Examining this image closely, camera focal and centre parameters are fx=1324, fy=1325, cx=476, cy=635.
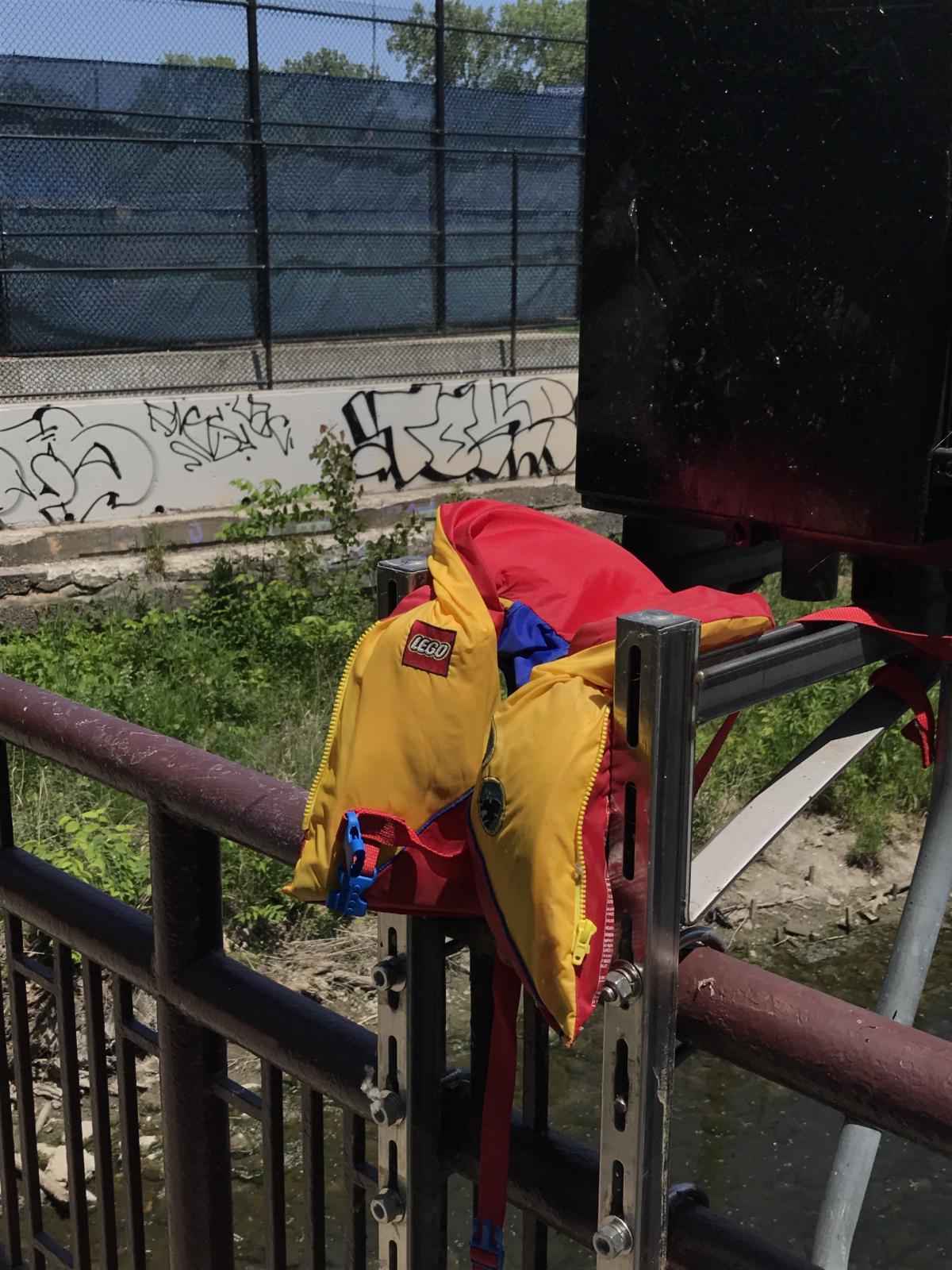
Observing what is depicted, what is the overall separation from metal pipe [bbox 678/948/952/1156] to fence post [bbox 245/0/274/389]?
27.5 feet

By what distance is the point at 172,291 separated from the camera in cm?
909

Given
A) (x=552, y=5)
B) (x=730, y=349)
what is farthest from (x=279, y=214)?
(x=730, y=349)

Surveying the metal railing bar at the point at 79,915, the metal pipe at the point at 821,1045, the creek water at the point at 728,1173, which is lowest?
the creek water at the point at 728,1173

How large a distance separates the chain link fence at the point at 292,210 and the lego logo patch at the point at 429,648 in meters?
7.37

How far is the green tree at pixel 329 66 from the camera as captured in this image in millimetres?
9774

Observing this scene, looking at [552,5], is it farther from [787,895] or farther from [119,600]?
[787,895]

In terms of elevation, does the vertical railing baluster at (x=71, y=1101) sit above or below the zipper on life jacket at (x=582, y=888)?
below

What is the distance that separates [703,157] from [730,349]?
0.19 metres

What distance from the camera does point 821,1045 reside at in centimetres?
107

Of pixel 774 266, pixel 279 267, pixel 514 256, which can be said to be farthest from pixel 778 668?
pixel 514 256

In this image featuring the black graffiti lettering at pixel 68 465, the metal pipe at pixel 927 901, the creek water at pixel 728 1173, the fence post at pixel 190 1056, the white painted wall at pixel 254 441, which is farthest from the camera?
the white painted wall at pixel 254 441

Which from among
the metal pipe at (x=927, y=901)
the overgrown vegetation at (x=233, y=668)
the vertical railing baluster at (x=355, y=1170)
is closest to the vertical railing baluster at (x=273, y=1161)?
the vertical railing baluster at (x=355, y=1170)

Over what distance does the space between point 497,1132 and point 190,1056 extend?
2.33 ft

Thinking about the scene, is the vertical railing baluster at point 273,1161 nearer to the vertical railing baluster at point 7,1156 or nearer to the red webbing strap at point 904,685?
the vertical railing baluster at point 7,1156
